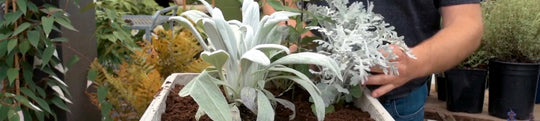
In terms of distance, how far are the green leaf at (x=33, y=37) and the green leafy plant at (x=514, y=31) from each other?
2.04 m

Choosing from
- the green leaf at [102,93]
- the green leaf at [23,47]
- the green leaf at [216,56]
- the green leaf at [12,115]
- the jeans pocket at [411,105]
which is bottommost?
the jeans pocket at [411,105]

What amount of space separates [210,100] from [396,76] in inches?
15.0

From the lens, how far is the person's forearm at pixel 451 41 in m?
1.08

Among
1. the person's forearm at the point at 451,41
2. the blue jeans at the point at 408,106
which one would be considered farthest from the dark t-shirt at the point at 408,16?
the person's forearm at the point at 451,41

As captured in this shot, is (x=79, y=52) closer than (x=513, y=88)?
Yes

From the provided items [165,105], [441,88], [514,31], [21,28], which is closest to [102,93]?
[21,28]

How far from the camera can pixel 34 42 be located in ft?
4.77

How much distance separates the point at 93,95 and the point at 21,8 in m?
0.30

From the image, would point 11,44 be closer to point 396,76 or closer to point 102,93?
point 102,93

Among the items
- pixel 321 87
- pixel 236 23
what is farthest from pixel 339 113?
pixel 236 23

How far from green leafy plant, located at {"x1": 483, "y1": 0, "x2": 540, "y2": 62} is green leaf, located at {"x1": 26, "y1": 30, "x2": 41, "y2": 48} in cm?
204

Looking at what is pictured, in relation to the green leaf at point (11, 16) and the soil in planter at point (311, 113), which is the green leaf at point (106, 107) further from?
the soil in planter at point (311, 113)

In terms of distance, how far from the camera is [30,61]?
1606 millimetres

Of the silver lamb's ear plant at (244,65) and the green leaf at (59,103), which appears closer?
the silver lamb's ear plant at (244,65)
